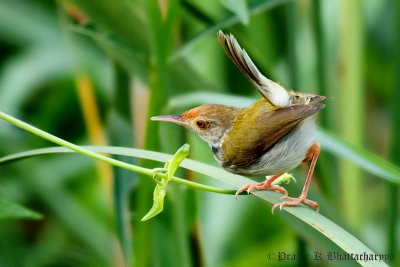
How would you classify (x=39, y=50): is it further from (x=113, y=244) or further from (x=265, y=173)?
(x=265, y=173)

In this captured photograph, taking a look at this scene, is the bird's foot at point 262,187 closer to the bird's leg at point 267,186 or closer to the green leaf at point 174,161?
the bird's leg at point 267,186

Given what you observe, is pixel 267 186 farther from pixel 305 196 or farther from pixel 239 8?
pixel 239 8

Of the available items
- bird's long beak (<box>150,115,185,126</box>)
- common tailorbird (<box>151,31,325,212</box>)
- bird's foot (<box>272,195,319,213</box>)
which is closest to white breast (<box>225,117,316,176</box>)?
common tailorbird (<box>151,31,325,212</box>)

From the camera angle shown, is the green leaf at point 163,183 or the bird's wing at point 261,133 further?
the bird's wing at point 261,133

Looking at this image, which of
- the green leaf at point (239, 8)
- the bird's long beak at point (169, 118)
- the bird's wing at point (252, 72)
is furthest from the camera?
the bird's long beak at point (169, 118)

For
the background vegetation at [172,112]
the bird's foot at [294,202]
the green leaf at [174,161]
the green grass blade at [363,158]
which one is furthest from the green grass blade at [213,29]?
the green leaf at [174,161]

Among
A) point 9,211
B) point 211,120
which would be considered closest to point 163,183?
point 9,211

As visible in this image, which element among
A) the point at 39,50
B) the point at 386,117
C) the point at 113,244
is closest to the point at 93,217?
the point at 113,244
